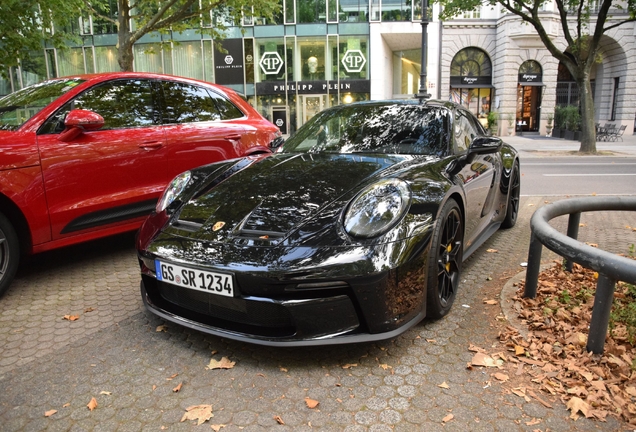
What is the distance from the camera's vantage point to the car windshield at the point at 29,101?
4.01 meters

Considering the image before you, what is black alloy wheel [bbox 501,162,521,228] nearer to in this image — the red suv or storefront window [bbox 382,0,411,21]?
the red suv

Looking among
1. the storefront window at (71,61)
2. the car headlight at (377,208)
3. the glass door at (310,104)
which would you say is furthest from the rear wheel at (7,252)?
the storefront window at (71,61)

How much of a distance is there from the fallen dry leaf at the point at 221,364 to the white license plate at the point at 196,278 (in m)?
→ 0.43

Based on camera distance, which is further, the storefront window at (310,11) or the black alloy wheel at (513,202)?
the storefront window at (310,11)

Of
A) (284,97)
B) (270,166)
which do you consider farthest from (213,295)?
(284,97)

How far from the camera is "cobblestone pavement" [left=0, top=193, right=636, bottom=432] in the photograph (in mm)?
2234

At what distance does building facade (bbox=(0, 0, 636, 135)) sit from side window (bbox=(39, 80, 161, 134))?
24.6 meters

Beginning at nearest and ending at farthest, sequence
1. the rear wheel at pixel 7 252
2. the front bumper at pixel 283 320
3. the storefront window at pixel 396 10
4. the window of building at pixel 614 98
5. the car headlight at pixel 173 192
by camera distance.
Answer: the front bumper at pixel 283 320
the car headlight at pixel 173 192
the rear wheel at pixel 7 252
the storefront window at pixel 396 10
the window of building at pixel 614 98

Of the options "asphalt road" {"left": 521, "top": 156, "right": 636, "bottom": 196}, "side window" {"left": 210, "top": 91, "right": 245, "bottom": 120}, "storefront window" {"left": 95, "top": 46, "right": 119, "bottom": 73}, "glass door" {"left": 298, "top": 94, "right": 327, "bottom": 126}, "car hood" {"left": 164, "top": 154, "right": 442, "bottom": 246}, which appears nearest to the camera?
"car hood" {"left": 164, "top": 154, "right": 442, "bottom": 246}

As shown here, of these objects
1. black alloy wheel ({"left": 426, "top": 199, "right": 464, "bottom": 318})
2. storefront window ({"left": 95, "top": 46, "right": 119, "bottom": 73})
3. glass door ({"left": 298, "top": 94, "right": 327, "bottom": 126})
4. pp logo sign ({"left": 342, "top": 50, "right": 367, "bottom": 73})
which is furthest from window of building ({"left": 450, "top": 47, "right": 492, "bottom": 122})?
black alloy wheel ({"left": 426, "top": 199, "right": 464, "bottom": 318})

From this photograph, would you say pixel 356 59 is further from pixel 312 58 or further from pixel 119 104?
pixel 119 104

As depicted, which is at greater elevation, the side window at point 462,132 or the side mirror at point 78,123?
the side mirror at point 78,123

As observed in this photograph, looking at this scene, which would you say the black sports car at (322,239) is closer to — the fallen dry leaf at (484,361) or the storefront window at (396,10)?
the fallen dry leaf at (484,361)

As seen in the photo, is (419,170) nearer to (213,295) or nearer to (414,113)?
(414,113)
